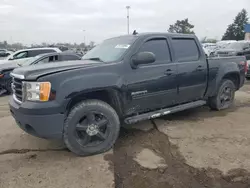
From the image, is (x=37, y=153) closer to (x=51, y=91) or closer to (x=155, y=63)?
(x=51, y=91)

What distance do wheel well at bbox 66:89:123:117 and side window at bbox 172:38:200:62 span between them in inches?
62.1

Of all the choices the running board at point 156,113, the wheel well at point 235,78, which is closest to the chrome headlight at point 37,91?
the running board at point 156,113

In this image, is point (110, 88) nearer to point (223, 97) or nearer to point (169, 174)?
point (169, 174)

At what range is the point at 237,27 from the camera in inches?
2504

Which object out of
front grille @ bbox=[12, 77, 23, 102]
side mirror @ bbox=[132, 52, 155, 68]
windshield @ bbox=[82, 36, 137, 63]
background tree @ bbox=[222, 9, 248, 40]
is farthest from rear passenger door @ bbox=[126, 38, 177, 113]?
background tree @ bbox=[222, 9, 248, 40]

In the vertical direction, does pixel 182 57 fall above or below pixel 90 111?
above

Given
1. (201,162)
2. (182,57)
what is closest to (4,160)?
(201,162)

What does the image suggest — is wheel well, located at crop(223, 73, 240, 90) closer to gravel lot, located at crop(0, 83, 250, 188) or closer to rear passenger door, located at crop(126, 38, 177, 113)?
gravel lot, located at crop(0, 83, 250, 188)

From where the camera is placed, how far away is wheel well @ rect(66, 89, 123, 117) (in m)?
3.84

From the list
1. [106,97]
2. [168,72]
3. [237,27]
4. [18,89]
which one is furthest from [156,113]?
[237,27]

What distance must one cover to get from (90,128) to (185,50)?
8.50ft

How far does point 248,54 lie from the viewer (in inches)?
564

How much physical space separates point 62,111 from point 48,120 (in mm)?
218

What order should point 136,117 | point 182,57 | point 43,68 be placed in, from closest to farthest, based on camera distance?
point 43,68, point 136,117, point 182,57
